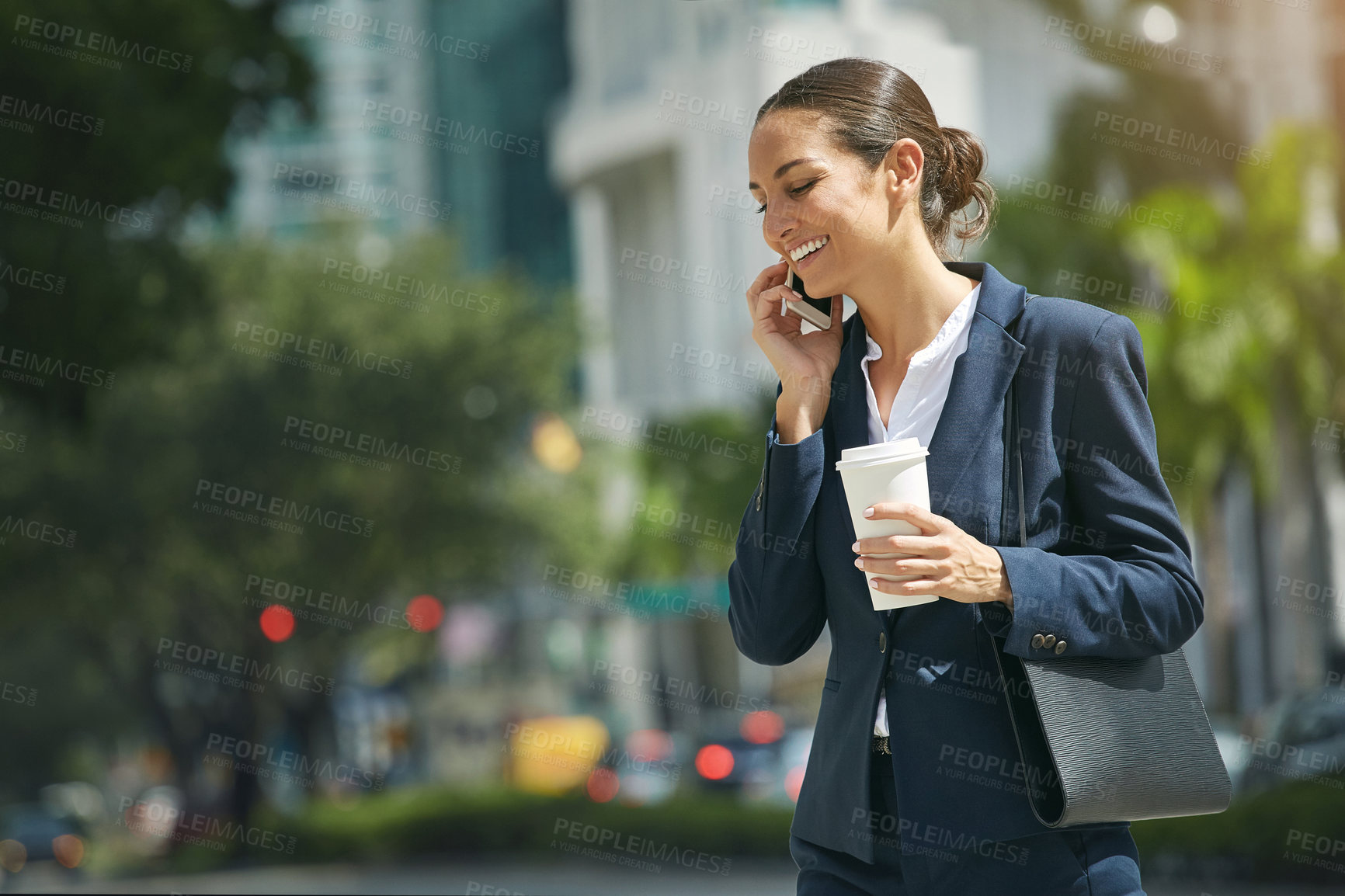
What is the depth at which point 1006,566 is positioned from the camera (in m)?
1.85

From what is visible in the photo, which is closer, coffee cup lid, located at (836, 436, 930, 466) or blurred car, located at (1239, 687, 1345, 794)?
coffee cup lid, located at (836, 436, 930, 466)

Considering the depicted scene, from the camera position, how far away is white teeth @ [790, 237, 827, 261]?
82.4 inches

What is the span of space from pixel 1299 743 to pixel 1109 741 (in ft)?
37.5

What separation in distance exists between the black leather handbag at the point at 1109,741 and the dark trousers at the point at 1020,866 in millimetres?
67

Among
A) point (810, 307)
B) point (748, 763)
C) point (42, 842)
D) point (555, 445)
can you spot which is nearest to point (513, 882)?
point (748, 763)

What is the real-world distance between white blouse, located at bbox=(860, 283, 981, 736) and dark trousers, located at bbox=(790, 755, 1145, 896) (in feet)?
1.69

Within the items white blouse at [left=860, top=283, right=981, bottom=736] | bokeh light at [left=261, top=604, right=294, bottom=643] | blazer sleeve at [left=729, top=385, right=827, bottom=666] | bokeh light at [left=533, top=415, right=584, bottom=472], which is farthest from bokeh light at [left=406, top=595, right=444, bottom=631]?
white blouse at [left=860, top=283, right=981, bottom=736]

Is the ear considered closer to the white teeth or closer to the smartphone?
the white teeth

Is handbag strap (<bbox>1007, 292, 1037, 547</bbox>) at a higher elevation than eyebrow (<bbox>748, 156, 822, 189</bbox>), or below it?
below

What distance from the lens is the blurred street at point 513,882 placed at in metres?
10.7

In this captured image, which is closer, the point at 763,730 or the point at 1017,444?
the point at 1017,444

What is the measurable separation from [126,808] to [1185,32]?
27.6 meters

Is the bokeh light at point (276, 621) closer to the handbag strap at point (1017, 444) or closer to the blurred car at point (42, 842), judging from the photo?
the blurred car at point (42, 842)

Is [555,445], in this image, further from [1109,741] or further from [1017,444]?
[1109,741]
